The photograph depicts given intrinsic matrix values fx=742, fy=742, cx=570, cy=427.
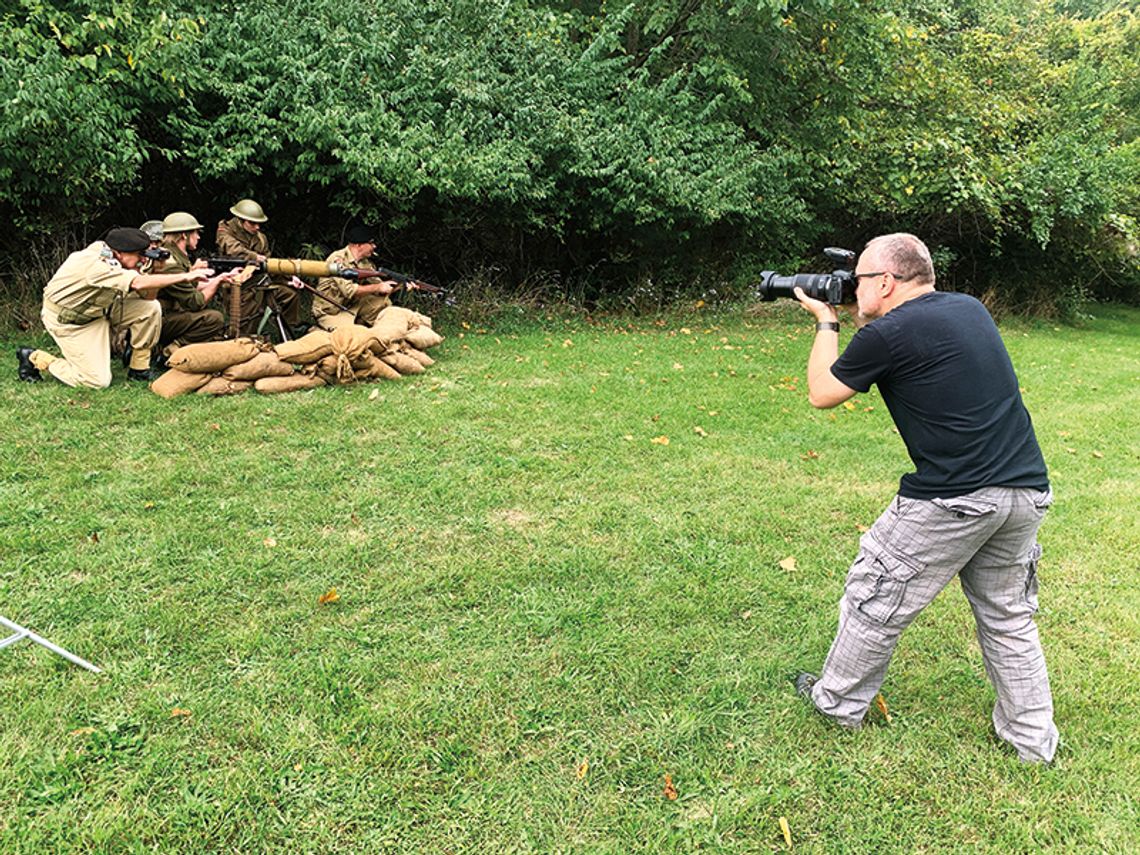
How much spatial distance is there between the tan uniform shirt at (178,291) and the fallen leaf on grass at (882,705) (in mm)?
6672

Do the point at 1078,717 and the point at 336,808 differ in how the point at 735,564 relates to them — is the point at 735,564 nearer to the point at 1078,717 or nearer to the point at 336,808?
the point at 1078,717

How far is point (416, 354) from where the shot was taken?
777 cm

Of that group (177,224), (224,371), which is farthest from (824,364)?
(177,224)

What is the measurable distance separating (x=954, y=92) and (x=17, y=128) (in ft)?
47.1

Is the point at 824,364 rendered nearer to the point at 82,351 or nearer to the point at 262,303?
the point at 82,351

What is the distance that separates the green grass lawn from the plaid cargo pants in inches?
6.8

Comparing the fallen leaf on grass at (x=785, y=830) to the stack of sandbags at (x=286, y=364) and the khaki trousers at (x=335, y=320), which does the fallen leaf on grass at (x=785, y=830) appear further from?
the khaki trousers at (x=335, y=320)

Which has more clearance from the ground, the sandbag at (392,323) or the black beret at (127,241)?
the black beret at (127,241)

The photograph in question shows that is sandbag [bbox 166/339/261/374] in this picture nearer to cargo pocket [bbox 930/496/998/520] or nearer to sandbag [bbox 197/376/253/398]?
sandbag [bbox 197/376/253/398]

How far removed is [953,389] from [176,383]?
232 inches

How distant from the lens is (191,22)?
6.99 meters

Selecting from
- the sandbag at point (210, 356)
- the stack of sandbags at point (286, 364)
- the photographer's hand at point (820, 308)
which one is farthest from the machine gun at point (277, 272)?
the photographer's hand at point (820, 308)

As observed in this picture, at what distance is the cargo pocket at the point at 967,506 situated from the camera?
93.9 inches

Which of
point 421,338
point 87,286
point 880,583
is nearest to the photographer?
point 880,583
